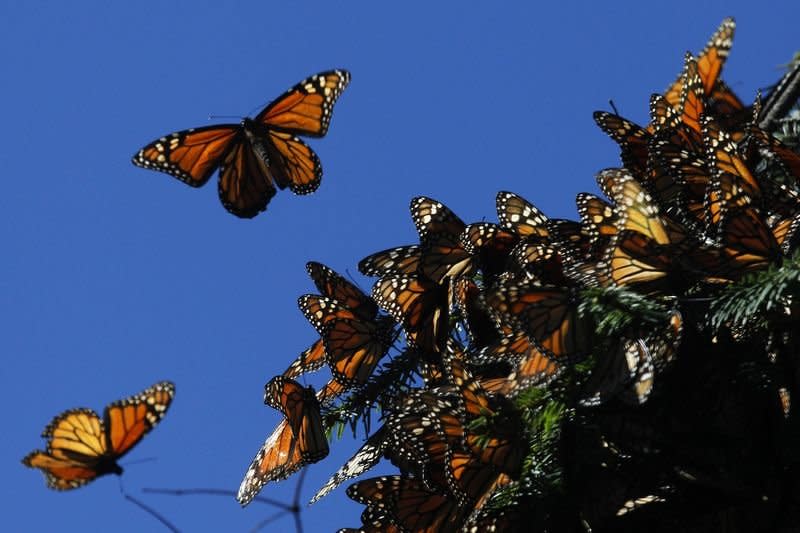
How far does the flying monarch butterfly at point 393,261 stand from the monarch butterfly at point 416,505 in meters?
0.57

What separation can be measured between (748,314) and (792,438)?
0.57 feet

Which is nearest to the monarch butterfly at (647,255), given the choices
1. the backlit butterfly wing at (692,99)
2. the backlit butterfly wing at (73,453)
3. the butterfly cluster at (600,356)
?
the butterfly cluster at (600,356)

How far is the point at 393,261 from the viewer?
2.41 meters

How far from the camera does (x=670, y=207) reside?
207cm

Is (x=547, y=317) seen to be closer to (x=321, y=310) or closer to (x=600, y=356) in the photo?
(x=600, y=356)

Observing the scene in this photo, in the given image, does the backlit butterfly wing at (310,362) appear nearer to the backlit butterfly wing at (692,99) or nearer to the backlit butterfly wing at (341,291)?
the backlit butterfly wing at (341,291)

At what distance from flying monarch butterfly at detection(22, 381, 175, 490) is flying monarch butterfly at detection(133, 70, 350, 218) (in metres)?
1.40

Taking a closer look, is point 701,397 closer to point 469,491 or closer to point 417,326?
point 469,491

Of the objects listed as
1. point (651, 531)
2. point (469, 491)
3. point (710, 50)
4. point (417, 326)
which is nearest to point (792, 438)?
point (651, 531)

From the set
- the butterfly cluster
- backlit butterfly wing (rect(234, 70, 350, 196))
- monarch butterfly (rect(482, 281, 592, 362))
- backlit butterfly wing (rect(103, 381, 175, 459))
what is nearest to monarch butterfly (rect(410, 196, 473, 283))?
the butterfly cluster

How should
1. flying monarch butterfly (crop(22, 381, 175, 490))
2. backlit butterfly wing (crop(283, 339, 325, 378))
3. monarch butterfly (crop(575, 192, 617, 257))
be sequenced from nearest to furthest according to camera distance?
flying monarch butterfly (crop(22, 381, 175, 490))
monarch butterfly (crop(575, 192, 617, 257))
backlit butterfly wing (crop(283, 339, 325, 378))

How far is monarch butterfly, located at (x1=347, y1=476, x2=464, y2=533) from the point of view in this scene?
5.98 ft

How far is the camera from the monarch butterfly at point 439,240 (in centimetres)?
223

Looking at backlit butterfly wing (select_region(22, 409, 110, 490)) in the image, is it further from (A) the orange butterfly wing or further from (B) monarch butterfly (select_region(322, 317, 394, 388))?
(A) the orange butterfly wing
